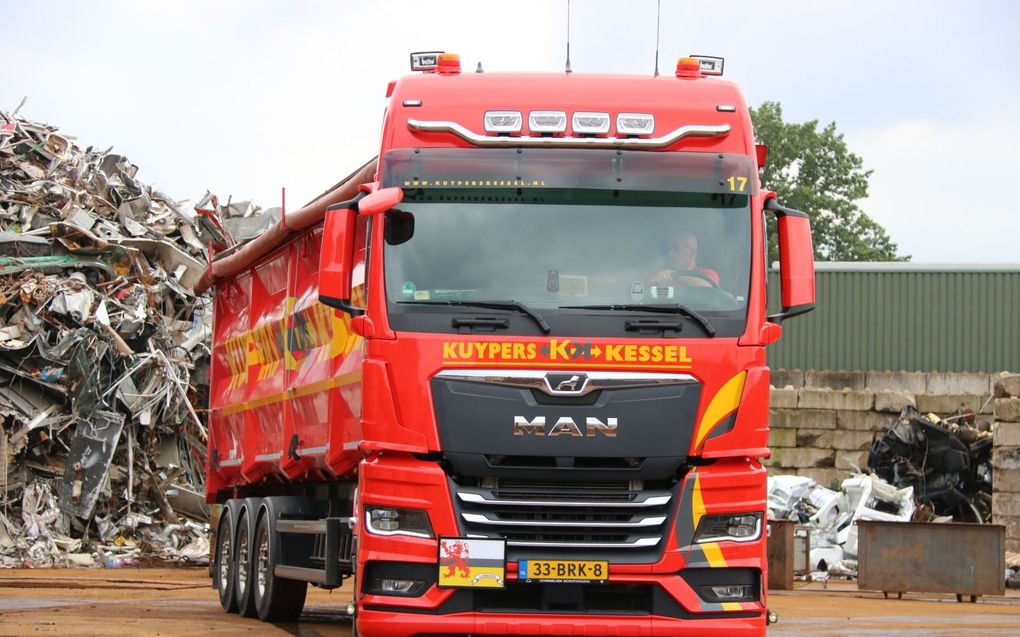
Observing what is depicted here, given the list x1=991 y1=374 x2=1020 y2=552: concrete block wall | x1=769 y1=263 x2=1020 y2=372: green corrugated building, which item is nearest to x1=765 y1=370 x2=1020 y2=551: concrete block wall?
x1=991 y1=374 x2=1020 y2=552: concrete block wall

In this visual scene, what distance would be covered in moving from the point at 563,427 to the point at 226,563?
6.83 m

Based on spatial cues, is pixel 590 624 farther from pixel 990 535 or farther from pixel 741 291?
pixel 990 535

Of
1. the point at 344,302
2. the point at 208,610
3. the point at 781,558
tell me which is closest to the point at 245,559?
the point at 208,610

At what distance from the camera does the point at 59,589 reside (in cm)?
1697

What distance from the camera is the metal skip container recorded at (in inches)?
783

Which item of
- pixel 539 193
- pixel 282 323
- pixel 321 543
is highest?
pixel 539 193

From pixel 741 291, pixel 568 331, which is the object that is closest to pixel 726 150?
pixel 741 291

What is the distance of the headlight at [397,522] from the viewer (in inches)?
336

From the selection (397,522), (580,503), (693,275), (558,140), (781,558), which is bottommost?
(781,558)

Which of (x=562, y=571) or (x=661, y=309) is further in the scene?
(x=661, y=309)

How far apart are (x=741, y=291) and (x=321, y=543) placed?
13.5ft

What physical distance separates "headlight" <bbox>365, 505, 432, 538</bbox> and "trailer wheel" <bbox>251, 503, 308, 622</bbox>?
13.4 ft

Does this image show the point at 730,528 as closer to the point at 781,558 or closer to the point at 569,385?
the point at 569,385

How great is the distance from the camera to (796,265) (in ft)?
29.4
